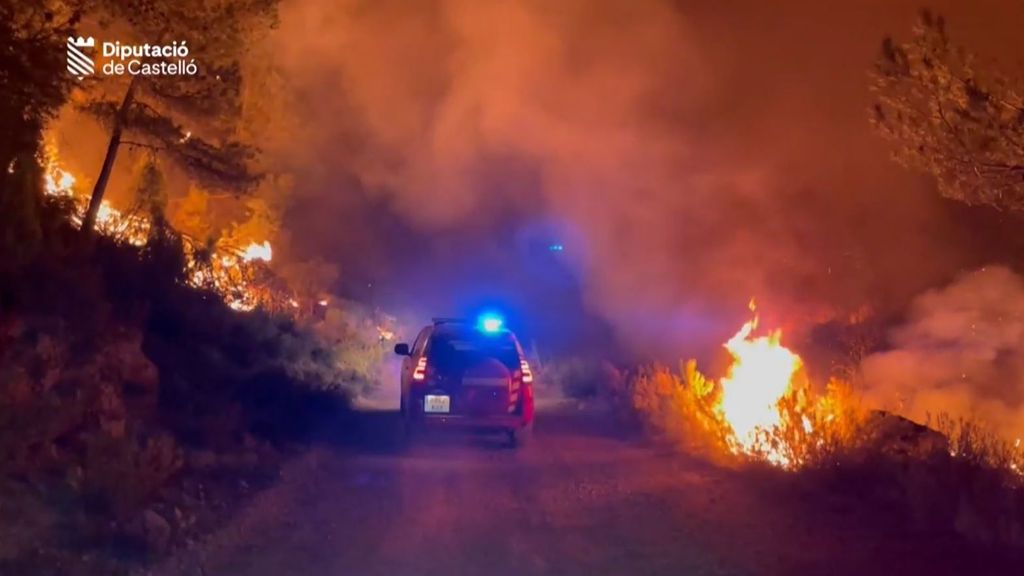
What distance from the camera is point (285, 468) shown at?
37.4 ft

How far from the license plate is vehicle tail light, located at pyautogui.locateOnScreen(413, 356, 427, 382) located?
0.93 feet

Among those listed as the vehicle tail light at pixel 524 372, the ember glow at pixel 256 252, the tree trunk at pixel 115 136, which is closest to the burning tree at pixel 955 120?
the vehicle tail light at pixel 524 372

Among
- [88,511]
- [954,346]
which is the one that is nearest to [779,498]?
[88,511]

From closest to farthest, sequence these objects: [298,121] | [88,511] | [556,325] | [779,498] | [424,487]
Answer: [88,511] < [779,498] < [424,487] < [298,121] < [556,325]

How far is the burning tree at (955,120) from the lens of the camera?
9.90m

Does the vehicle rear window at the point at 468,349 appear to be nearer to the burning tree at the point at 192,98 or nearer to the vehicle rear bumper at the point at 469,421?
the vehicle rear bumper at the point at 469,421

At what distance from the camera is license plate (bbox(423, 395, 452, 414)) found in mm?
13398

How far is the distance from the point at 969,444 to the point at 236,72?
39.6 feet

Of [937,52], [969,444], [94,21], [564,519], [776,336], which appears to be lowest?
[564,519]

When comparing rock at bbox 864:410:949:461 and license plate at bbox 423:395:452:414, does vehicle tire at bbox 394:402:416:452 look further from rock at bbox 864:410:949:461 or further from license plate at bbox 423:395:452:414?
rock at bbox 864:410:949:461

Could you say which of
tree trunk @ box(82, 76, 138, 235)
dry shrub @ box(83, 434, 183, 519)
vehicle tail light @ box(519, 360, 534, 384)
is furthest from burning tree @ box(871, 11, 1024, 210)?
tree trunk @ box(82, 76, 138, 235)

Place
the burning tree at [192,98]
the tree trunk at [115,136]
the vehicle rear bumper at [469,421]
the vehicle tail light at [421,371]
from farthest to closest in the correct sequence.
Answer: the tree trunk at [115,136]
the burning tree at [192,98]
the vehicle tail light at [421,371]
the vehicle rear bumper at [469,421]

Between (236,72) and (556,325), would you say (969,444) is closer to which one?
(236,72)

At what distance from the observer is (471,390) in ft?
44.1
